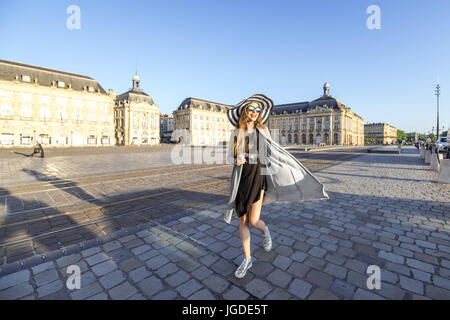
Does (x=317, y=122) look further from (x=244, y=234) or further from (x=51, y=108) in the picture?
(x=244, y=234)

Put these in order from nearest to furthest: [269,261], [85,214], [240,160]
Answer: [240,160], [269,261], [85,214]

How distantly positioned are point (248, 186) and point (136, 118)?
72546 mm

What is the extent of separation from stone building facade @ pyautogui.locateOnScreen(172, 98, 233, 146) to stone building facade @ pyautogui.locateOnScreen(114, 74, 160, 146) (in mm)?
11774

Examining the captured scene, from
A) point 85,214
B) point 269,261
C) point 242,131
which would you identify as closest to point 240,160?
point 242,131

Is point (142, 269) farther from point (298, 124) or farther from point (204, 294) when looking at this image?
point (298, 124)

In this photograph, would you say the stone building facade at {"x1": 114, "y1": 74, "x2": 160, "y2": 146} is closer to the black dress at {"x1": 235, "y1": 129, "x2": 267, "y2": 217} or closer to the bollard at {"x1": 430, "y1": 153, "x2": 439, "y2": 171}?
the bollard at {"x1": 430, "y1": 153, "x2": 439, "y2": 171}

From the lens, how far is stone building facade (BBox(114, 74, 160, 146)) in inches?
2628

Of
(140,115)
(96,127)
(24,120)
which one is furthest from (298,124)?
(24,120)

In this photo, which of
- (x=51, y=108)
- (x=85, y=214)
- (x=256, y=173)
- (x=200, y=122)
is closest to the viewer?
(x=256, y=173)

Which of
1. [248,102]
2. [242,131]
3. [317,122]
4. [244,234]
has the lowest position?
[244,234]

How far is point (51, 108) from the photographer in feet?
142

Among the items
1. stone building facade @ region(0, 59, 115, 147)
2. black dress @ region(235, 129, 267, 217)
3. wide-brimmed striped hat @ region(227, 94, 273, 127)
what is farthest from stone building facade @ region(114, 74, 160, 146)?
black dress @ region(235, 129, 267, 217)

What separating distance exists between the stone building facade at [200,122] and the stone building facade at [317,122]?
3004 centimetres

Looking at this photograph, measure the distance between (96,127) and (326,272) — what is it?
5722cm
